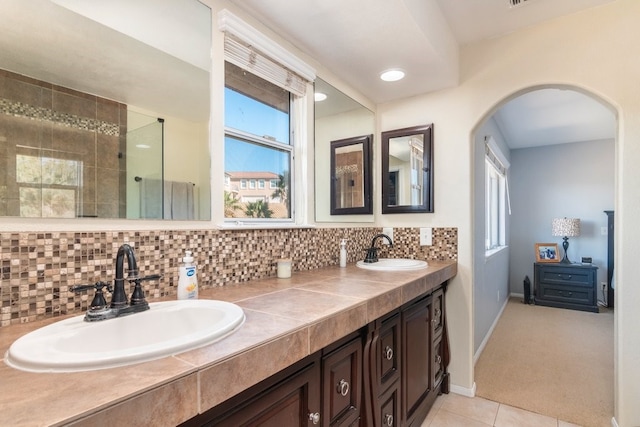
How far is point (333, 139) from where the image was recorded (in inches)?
93.7

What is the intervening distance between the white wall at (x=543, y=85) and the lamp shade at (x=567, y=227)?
11.2ft

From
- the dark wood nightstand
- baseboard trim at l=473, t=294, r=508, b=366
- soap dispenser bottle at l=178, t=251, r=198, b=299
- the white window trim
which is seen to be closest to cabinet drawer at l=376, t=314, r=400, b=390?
soap dispenser bottle at l=178, t=251, r=198, b=299

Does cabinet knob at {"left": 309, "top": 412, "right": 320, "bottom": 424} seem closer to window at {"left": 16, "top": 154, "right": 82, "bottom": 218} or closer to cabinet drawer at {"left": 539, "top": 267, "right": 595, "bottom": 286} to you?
window at {"left": 16, "top": 154, "right": 82, "bottom": 218}

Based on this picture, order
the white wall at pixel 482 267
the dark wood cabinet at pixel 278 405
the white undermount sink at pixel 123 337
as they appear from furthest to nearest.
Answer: the white wall at pixel 482 267, the dark wood cabinet at pixel 278 405, the white undermount sink at pixel 123 337

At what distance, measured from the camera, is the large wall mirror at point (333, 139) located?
2.20 m

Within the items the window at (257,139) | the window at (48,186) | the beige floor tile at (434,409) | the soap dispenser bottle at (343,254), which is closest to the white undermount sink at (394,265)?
the soap dispenser bottle at (343,254)

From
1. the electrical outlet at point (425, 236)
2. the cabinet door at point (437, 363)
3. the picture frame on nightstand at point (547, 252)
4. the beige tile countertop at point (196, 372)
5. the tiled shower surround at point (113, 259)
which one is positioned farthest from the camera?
the picture frame on nightstand at point (547, 252)

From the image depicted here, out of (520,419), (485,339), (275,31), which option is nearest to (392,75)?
(275,31)

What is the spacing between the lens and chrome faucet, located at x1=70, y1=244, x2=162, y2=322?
→ 908mm

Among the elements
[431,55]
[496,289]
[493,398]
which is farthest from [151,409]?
[496,289]

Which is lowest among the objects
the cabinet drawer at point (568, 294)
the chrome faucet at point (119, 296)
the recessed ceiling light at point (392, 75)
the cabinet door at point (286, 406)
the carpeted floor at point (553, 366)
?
the carpeted floor at point (553, 366)

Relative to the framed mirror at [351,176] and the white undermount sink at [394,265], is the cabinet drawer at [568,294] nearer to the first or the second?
the white undermount sink at [394,265]

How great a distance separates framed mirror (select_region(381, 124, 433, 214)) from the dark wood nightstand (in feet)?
11.6

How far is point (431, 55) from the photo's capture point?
1.96m
